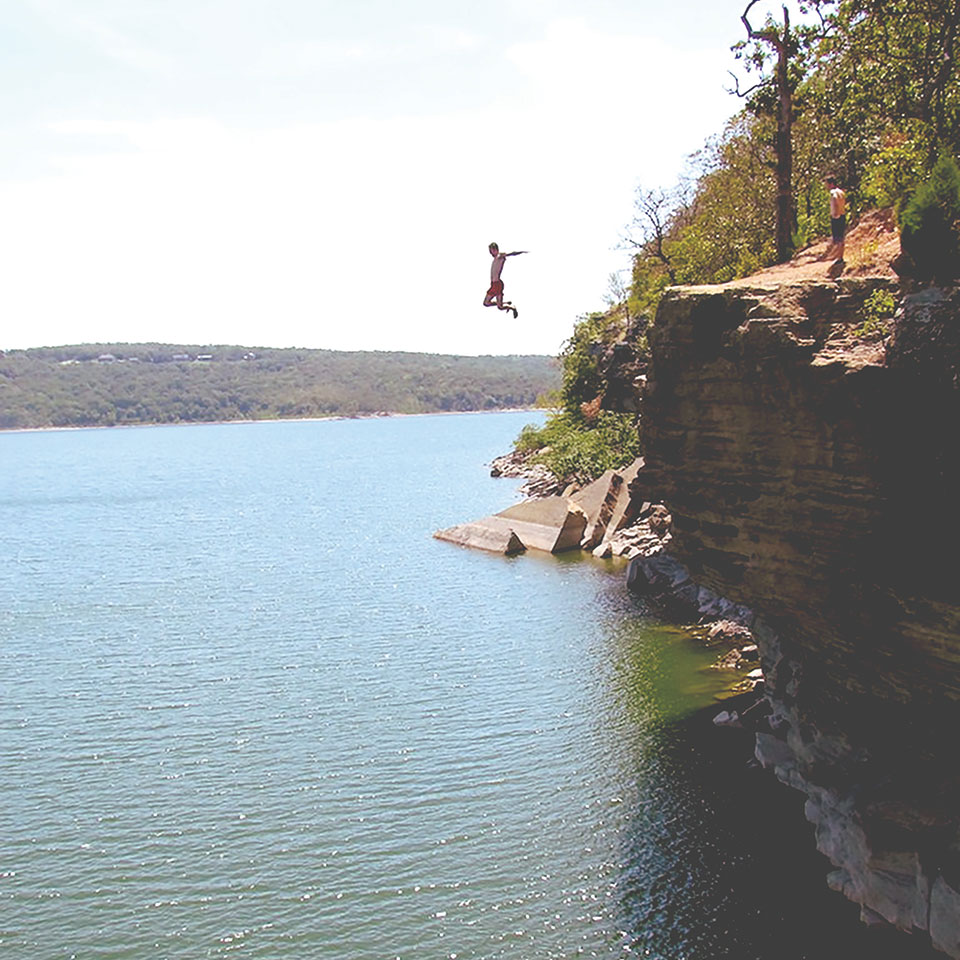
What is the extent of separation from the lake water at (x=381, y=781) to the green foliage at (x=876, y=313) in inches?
367

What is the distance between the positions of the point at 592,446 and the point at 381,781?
42803mm

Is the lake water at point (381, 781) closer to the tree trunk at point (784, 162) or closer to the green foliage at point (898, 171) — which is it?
the tree trunk at point (784, 162)

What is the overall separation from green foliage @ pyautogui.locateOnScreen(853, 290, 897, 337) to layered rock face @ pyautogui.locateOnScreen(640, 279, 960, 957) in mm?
164

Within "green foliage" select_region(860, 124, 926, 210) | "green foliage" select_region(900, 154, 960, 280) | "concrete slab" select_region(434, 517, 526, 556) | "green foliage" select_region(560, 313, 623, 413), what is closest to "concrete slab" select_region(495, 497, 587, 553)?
"concrete slab" select_region(434, 517, 526, 556)

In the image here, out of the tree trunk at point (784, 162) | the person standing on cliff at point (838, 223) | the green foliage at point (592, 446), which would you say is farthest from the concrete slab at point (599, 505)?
the person standing on cliff at point (838, 223)

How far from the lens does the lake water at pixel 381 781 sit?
1653cm

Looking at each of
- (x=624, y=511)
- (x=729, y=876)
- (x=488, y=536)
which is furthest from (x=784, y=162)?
(x=488, y=536)

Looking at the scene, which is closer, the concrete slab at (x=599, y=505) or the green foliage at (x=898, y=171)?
the green foliage at (x=898, y=171)

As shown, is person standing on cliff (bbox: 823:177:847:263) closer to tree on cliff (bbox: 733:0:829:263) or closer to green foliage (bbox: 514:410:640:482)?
tree on cliff (bbox: 733:0:829:263)

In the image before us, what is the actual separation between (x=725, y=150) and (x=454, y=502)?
108ft

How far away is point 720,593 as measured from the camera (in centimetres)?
1950

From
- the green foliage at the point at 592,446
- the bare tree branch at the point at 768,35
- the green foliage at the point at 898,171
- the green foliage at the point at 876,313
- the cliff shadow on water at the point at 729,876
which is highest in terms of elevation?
the bare tree branch at the point at 768,35

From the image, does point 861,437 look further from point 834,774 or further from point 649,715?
point 649,715

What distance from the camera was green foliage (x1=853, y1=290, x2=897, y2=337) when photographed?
15.6 m
